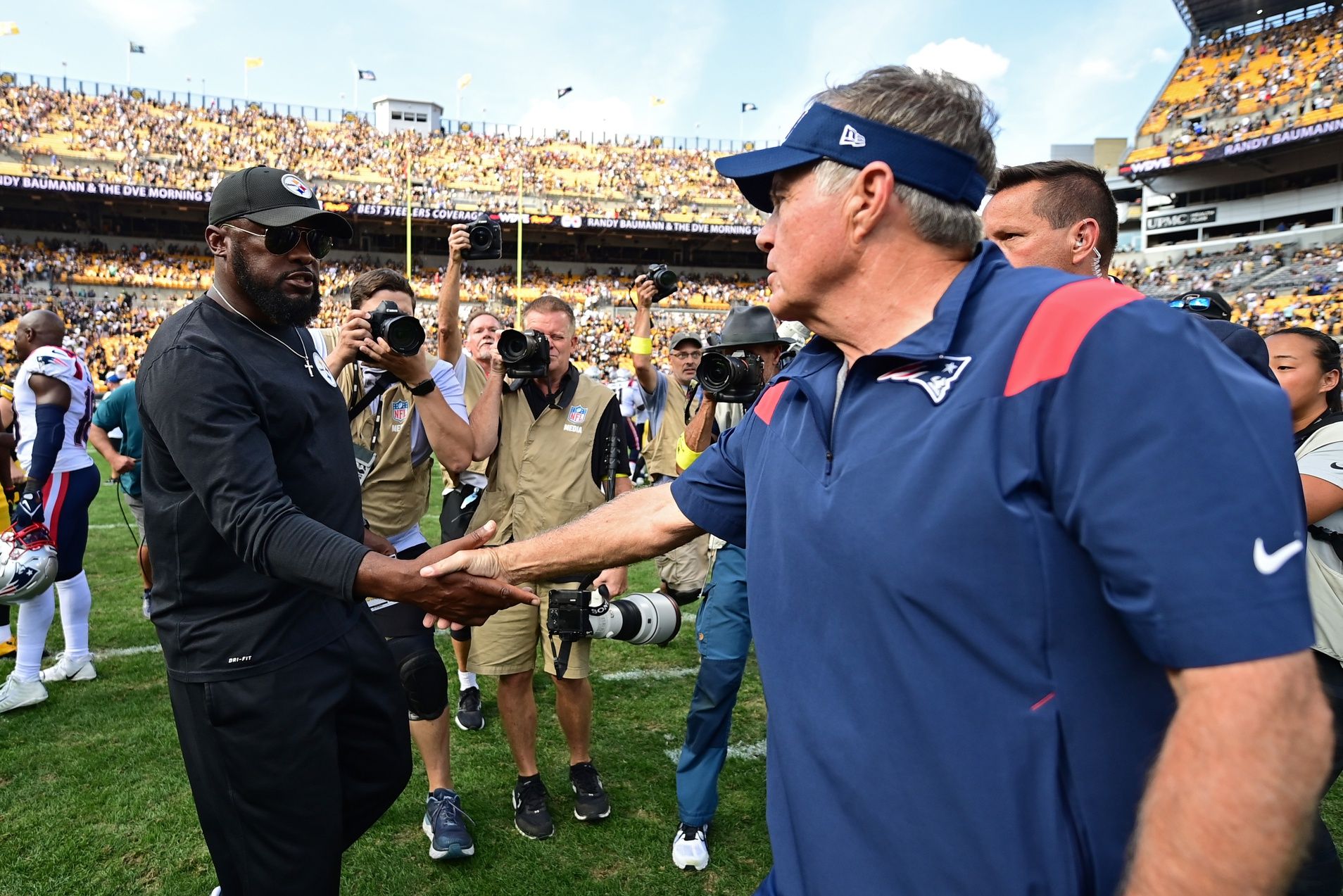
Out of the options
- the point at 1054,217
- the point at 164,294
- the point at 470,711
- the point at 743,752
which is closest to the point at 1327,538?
the point at 1054,217

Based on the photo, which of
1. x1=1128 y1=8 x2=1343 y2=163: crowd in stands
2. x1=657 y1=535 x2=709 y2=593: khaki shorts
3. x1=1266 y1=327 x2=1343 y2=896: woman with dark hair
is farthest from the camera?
x1=1128 y1=8 x2=1343 y2=163: crowd in stands

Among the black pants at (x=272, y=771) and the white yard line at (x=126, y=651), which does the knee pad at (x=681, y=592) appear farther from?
the white yard line at (x=126, y=651)

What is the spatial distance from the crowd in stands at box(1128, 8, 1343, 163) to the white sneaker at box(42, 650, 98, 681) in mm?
41716

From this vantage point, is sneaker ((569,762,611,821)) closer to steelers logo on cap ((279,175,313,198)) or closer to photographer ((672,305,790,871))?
photographer ((672,305,790,871))

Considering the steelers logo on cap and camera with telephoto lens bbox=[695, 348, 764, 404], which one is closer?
the steelers logo on cap

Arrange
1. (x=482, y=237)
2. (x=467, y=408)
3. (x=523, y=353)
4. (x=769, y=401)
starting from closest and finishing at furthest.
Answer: (x=769, y=401), (x=523, y=353), (x=482, y=237), (x=467, y=408)

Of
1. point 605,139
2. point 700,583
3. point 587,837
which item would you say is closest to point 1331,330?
point 700,583

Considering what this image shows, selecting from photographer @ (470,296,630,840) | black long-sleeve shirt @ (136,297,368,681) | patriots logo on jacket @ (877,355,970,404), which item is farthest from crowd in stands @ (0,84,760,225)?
patriots logo on jacket @ (877,355,970,404)

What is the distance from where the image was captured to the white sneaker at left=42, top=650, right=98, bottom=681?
17.7ft

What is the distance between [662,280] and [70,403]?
3.93 meters

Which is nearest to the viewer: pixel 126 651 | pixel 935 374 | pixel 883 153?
pixel 935 374

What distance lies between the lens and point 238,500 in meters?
2.07

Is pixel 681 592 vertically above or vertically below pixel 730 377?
below

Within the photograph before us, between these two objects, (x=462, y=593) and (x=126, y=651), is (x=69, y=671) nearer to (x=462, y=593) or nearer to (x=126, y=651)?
(x=126, y=651)
